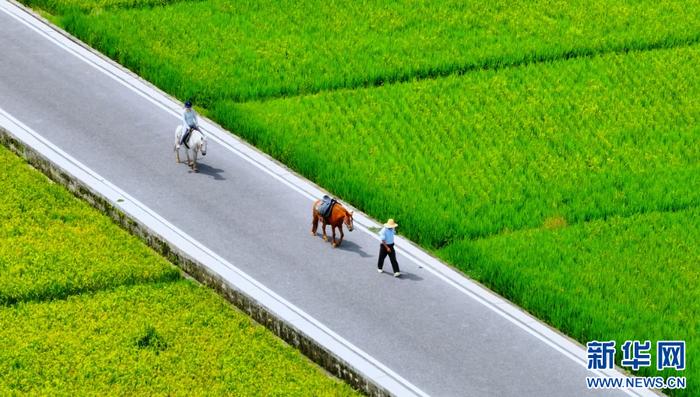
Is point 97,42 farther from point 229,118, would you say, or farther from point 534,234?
point 534,234

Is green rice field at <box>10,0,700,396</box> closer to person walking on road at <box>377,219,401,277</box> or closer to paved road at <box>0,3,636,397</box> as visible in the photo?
paved road at <box>0,3,636,397</box>

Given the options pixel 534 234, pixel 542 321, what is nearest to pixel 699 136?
pixel 534 234

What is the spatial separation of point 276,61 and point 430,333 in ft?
40.5

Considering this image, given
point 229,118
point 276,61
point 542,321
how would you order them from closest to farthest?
point 542,321, point 229,118, point 276,61

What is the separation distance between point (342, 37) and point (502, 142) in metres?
6.75

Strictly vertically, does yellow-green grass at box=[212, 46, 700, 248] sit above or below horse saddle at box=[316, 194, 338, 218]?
above

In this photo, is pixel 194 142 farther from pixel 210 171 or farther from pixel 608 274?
pixel 608 274

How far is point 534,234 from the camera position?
83.7 feet

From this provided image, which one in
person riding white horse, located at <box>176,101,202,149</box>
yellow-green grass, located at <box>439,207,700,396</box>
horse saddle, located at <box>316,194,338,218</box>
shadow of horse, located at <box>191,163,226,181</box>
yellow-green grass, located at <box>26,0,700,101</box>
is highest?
yellow-green grass, located at <box>26,0,700,101</box>

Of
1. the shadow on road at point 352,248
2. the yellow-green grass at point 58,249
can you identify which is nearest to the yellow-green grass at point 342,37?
the yellow-green grass at point 58,249

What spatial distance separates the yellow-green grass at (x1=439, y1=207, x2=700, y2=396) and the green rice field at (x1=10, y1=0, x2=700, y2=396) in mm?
36

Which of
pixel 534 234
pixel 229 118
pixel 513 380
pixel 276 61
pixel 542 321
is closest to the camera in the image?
pixel 513 380

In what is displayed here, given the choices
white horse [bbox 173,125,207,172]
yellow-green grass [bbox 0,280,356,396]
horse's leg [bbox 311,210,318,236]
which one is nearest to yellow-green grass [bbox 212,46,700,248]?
horse's leg [bbox 311,210,318,236]

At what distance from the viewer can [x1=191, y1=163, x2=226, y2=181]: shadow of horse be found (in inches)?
1080
